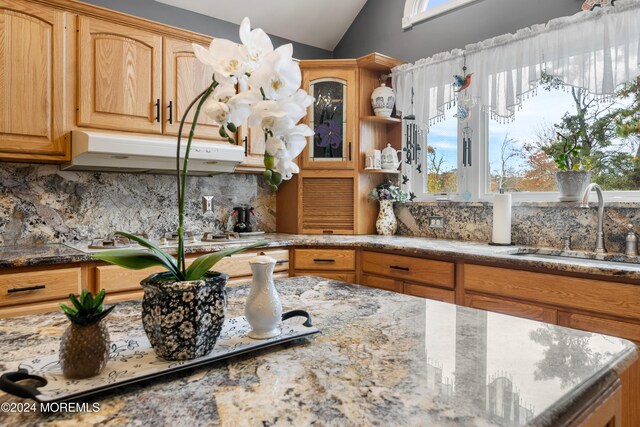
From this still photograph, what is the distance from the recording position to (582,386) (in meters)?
0.69

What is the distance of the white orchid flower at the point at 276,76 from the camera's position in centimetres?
73

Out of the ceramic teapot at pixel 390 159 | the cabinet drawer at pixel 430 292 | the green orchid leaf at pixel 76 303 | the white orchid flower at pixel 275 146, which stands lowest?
the cabinet drawer at pixel 430 292

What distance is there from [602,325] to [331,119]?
2.32 meters

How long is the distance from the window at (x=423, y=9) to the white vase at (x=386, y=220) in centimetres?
146

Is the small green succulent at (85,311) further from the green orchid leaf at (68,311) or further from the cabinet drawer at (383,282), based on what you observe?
the cabinet drawer at (383,282)

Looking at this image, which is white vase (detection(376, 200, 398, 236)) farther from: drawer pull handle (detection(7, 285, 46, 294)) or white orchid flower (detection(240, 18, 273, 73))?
white orchid flower (detection(240, 18, 273, 73))

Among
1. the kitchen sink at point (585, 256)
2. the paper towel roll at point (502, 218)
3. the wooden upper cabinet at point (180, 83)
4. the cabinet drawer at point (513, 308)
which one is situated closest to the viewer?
the cabinet drawer at point (513, 308)

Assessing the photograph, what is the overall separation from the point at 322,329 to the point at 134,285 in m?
1.75

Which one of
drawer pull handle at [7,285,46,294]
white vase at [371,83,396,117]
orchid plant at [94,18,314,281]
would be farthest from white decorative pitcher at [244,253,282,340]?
white vase at [371,83,396,117]

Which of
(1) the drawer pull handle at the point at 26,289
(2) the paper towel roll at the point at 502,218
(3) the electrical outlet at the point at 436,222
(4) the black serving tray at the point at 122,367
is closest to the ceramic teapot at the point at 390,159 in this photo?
(3) the electrical outlet at the point at 436,222

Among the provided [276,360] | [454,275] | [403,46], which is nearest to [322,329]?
[276,360]

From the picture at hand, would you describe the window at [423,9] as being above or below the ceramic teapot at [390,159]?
above

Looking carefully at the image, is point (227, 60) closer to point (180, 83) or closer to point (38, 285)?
point (38, 285)

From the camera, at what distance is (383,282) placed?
2.86 metres
